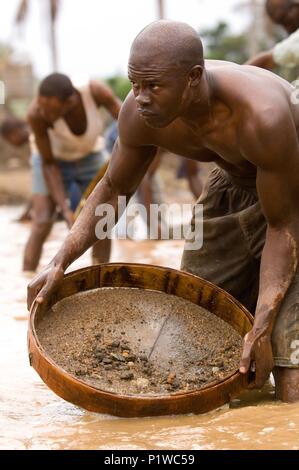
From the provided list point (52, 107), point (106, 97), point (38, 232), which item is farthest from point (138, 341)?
point (38, 232)

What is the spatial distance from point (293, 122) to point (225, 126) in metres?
0.22

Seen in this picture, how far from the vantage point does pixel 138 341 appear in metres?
3.13

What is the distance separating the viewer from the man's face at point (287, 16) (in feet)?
18.5

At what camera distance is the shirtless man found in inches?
103

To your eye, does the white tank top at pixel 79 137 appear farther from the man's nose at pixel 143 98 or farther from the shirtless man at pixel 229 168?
the man's nose at pixel 143 98

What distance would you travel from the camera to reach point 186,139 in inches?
118

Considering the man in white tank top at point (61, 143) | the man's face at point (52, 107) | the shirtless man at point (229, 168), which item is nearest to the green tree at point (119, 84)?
the man in white tank top at point (61, 143)

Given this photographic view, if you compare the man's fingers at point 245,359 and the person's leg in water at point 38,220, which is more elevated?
the person's leg in water at point 38,220

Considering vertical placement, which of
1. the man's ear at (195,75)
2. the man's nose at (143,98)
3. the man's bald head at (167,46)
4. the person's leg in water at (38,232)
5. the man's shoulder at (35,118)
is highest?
the man's shoulder at (35,118)

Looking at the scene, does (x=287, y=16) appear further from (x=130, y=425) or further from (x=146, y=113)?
(x=130, y=425)

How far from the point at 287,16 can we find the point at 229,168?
9.44ft

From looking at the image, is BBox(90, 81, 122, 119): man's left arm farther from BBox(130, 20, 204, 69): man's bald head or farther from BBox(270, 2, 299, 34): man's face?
BBox(130, 20, 204, 69): man's bald head
